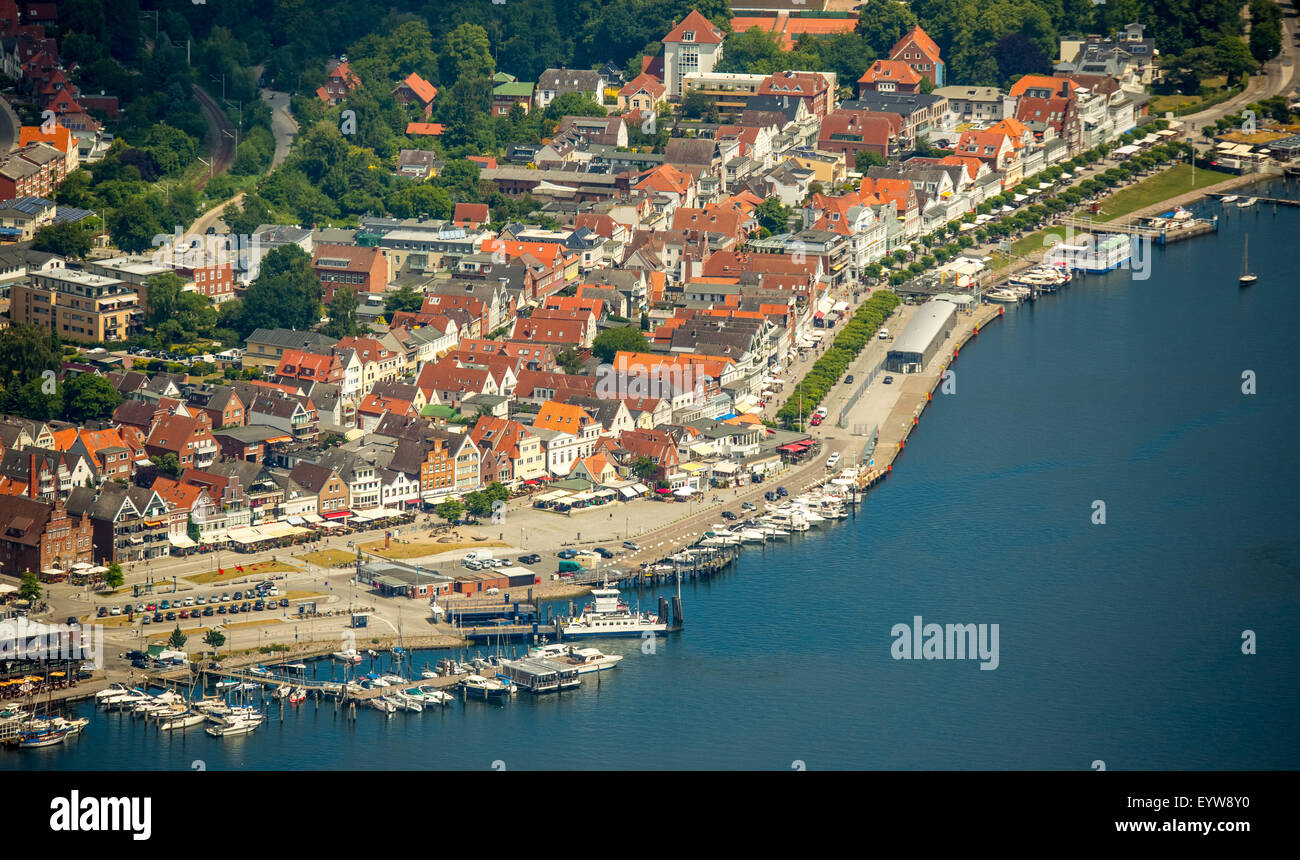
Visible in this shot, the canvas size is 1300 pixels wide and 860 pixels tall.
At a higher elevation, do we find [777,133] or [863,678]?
[777,133]

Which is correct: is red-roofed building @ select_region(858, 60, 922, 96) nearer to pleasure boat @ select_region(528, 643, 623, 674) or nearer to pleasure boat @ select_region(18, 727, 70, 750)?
pleasure boat @ select_region(528, 643, 623, 674)

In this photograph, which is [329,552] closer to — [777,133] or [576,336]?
[576,336]

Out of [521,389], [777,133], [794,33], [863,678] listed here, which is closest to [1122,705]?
[863,678]

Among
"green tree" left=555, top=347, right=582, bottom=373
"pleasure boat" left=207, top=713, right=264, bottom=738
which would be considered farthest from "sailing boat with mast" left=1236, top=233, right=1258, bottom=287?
"pleasure boat" left=207, top=713, right=264, bottom=738

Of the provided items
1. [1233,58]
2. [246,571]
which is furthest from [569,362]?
[1233,58]

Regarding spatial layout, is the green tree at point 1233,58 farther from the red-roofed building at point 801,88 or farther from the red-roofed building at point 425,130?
the red-roofed building at point 425,130

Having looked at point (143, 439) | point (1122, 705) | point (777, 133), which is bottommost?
point (1122, 705)

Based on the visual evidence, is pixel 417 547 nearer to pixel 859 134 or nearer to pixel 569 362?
pixel 569 362
